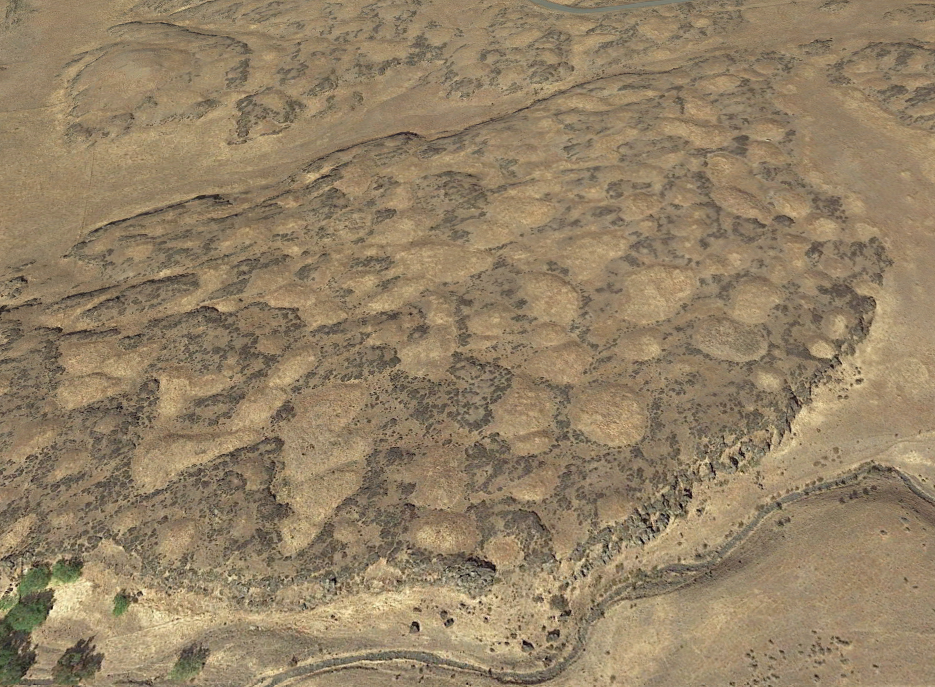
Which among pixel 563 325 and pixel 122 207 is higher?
pixel 122 207

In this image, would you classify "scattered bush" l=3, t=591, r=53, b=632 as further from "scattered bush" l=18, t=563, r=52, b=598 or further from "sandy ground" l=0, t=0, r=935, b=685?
"sandy ground" l=0, t=0, r=935, b=685

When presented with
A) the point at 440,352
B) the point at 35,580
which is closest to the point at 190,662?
the point at 35,580

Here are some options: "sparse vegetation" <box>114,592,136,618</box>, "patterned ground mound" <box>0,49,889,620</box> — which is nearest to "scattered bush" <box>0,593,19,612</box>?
"patterned ground mound" <box>0,49,889,620</box>

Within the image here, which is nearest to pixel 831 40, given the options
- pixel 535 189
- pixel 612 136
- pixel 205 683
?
pixel 612 136

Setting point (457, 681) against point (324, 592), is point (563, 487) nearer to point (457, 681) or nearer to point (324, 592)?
point (457, 681)

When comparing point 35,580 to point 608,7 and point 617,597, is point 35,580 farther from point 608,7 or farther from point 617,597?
point 608,7
